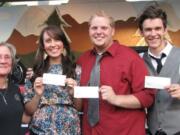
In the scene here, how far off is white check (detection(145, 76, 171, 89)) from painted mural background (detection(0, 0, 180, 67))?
4.43 m

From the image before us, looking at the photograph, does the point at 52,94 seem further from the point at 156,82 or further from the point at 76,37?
the point at 76,37

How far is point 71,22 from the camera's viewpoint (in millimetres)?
7977

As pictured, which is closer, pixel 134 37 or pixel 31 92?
pixel 31 92

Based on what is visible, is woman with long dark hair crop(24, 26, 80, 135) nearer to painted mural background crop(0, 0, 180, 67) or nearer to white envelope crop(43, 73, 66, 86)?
white envelope crop(43, 73, 66, 86)

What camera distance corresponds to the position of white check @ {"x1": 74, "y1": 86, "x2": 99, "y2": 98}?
3312mm

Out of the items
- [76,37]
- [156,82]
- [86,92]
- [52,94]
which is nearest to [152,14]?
[156,82]

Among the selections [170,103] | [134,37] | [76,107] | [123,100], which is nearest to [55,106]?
[76,107]

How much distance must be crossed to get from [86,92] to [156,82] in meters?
0.55

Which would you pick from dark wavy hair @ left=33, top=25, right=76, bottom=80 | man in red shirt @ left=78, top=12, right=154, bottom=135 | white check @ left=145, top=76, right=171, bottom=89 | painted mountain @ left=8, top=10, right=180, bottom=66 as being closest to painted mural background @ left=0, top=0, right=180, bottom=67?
painted mountain @ left=8, top=10, right=180, bottom=66

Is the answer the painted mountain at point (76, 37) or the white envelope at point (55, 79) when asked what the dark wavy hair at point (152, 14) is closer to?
the white envelope at point (55, 79)

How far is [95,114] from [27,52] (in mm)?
4746

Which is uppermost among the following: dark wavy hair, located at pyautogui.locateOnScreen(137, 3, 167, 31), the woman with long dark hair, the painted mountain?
the painted mountain

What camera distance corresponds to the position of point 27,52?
795 cm

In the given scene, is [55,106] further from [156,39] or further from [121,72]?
[156,39]
